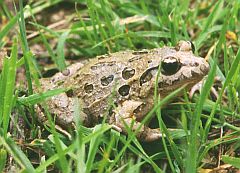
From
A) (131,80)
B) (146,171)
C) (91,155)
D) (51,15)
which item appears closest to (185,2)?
(131,80)

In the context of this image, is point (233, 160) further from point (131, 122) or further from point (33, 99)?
point (33, 99)

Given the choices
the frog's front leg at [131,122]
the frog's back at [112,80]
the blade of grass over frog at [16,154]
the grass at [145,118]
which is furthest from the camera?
the frog's back at [112,80]

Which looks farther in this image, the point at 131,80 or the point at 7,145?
the point at 131,80

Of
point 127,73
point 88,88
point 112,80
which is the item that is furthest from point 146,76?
point 88,88

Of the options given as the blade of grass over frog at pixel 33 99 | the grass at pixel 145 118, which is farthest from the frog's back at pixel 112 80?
the blade of grass over frog at pixel 33 99

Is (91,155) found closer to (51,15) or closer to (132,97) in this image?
(132,97)

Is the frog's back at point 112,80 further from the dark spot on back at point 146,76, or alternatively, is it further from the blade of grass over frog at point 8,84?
the blade of grass over frog at point 8,84
